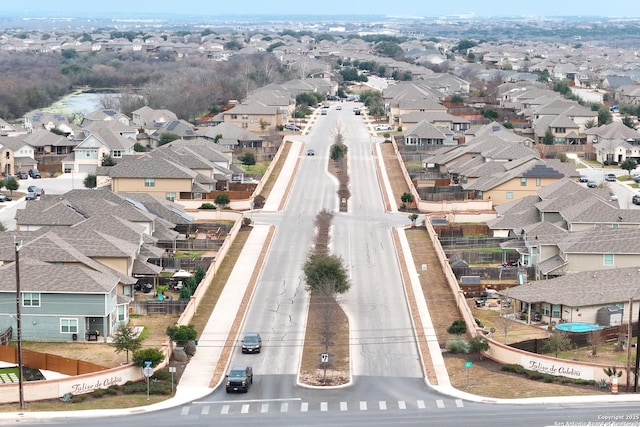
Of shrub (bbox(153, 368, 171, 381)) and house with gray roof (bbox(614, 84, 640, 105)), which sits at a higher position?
shrub (bbox(153, 368, 171, 381))

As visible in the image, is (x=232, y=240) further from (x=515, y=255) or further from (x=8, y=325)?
(x=8, y=325)

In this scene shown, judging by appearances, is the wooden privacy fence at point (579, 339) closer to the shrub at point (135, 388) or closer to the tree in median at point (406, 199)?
the shrub at point (135, 388)

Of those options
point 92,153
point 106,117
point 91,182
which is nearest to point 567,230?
point 91,182

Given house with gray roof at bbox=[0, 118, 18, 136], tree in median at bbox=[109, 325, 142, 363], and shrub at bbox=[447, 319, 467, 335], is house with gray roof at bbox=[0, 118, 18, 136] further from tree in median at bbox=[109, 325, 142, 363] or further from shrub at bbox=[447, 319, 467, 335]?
shrub at bbox=[447, 319, 467, 335]

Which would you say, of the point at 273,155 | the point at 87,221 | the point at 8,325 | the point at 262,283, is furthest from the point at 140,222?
the point at 273,155

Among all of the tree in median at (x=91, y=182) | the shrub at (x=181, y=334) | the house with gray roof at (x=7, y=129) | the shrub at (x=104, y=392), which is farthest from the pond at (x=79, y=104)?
the shrub at (x=104, y=392)

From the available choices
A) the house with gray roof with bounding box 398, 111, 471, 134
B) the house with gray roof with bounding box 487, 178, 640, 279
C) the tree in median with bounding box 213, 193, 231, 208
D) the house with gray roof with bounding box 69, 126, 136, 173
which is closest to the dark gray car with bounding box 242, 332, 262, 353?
the house with gray roof with bounding box 487, 178, 640, 279
